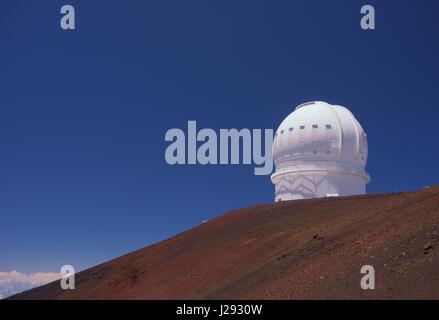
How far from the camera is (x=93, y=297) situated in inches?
1006

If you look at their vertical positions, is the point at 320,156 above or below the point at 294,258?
above

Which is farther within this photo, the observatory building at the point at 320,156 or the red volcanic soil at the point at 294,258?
the observatory building at the point at 320,156

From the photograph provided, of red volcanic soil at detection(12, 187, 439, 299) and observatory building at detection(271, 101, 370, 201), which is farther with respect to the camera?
observatory building at detection(271, 101, 370, 201)

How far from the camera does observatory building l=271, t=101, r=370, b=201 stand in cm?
4400

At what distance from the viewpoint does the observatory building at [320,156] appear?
44.0 meters

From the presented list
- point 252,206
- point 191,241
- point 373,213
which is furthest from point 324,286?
point 252,206

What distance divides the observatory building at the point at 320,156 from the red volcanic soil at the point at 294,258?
1114cm

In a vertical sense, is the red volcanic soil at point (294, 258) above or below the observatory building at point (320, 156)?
below

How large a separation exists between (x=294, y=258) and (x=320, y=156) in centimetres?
2717

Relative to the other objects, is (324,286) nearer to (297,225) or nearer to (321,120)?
(297,225)

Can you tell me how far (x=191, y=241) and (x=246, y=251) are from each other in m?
8.31

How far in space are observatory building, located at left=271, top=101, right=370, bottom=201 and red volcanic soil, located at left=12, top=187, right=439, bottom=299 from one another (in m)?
11.1

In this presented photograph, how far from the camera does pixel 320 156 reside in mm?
44188

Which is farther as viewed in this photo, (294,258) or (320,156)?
(320,156)
